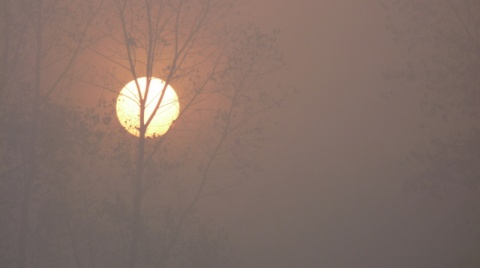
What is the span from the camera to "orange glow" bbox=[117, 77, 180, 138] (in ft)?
49.2

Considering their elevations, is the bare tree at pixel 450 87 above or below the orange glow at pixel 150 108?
below

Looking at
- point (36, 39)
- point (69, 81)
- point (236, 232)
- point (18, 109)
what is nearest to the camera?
point (18, 109)

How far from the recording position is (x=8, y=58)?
15.1 m

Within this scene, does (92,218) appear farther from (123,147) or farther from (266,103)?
(266,103)

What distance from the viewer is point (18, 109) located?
14.8 meters

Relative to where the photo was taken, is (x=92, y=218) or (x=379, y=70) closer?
(x=92, y=218)

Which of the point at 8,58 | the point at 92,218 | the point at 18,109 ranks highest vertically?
the point at 8,58

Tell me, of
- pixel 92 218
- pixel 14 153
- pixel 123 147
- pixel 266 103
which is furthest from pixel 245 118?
pixel 14 153

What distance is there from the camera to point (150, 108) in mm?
15227

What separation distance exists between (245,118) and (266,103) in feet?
2.11

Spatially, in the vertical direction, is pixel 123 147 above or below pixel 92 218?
above

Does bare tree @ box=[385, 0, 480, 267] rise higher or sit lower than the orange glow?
lower

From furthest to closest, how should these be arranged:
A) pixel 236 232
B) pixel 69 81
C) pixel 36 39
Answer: pixel 236 232
pixel 69 81
pixel 36 39

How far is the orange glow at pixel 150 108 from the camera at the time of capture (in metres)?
15.0
